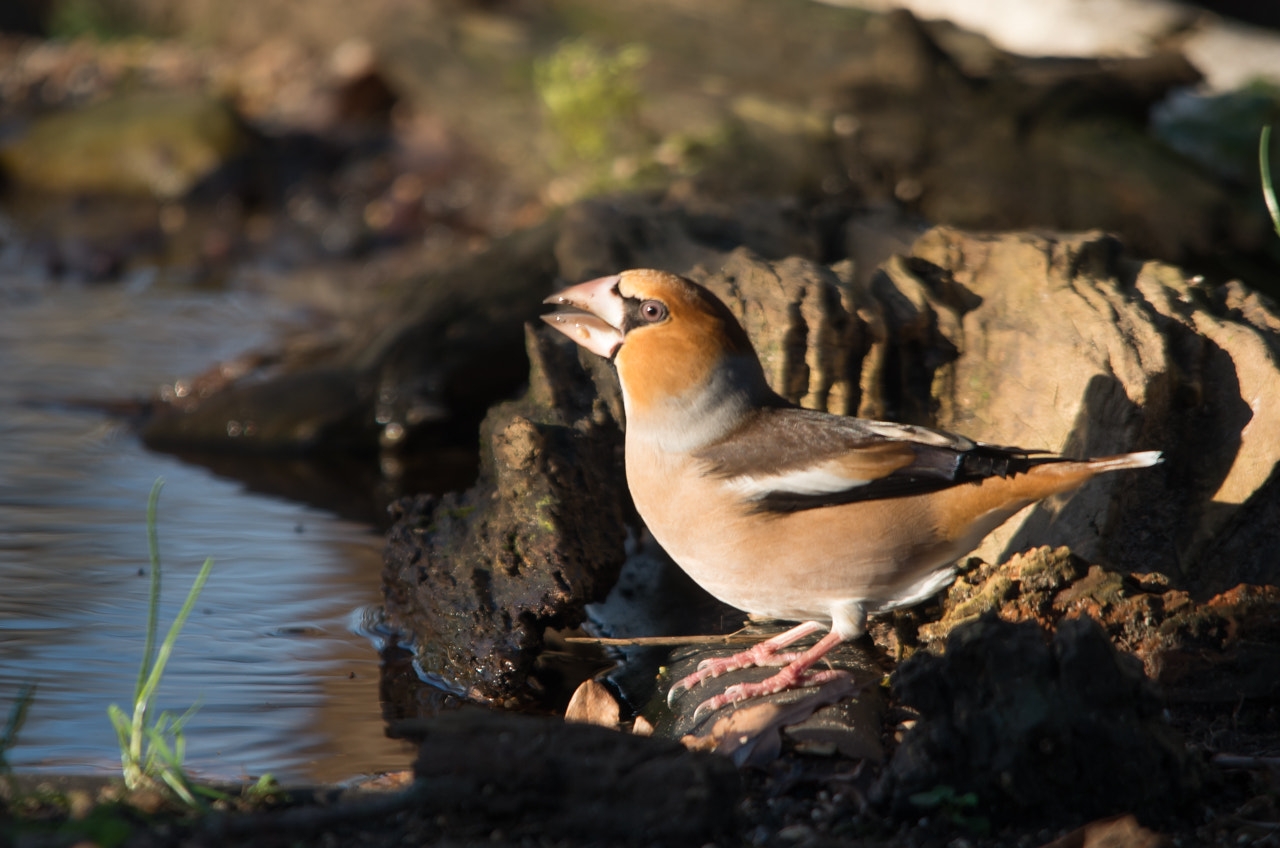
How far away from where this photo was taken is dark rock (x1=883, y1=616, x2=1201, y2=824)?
9.65 ft

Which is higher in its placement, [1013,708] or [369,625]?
[1013,708]

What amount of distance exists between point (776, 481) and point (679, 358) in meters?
0.52

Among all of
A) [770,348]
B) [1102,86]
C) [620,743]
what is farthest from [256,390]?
[1102,86]

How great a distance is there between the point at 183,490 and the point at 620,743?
4280mm

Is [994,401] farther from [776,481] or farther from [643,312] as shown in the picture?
[643,312]

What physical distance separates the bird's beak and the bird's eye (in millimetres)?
86

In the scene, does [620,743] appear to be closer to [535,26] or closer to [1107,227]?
[1107,227]

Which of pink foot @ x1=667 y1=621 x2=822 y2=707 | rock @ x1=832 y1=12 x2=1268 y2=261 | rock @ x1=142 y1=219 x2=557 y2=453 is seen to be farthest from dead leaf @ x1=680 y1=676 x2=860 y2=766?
rock @ x1=832 y1=12 x2=1268 y2=261

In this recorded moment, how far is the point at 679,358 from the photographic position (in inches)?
149

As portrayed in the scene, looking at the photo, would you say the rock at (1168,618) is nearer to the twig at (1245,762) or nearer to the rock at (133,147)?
the twig at (1245,762)

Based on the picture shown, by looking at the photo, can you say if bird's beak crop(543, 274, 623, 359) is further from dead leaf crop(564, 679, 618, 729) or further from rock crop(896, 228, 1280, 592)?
rock crop(896, 228, 1280, 592)

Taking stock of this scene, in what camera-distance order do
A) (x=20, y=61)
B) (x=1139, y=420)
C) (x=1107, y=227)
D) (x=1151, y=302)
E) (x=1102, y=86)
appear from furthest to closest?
(x=20, y=61) < (x=1102, y=86) < (x=1107, y=227) < (x=1151, y=302) < (x=1139, y=420)

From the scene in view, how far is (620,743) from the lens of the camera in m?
2.95

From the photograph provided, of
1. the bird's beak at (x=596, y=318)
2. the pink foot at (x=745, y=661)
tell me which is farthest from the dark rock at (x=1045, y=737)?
the bird's beak at (x=596, y=318)
